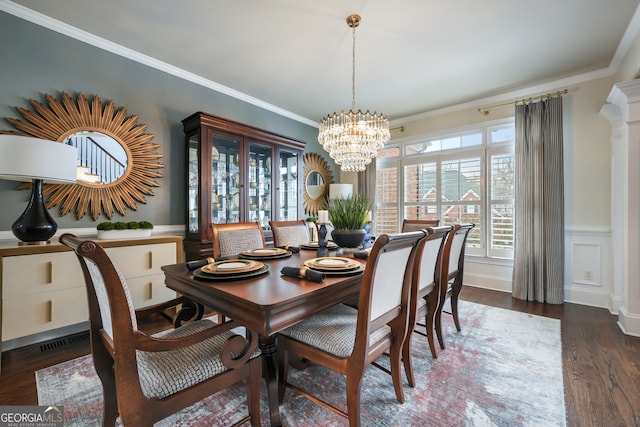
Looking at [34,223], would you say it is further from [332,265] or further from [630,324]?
[630,324]

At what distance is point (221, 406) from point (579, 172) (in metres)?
4.17

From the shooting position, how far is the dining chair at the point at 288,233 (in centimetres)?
251

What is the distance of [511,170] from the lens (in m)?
3.48

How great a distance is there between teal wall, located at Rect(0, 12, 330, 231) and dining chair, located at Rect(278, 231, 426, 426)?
7.46ft

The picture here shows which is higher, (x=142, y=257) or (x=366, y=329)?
(x=142, y=257)

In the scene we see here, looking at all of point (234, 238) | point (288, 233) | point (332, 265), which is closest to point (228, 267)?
point (332, 265)

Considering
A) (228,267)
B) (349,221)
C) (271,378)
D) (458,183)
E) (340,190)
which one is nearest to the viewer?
(271,378)

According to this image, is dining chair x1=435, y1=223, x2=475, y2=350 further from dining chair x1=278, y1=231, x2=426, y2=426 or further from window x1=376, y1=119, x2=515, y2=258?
window x1=376, y1=119, x2=515, y2=258

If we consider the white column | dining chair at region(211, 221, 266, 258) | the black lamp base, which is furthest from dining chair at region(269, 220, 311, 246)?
the white column

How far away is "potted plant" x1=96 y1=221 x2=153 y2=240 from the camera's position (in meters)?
2.21

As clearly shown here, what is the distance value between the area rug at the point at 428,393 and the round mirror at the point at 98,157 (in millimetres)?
1517

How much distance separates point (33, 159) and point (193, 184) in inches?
48.5

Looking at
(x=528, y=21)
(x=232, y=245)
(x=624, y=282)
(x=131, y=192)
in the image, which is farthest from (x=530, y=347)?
(x=131, y=192)

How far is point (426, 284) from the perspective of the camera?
67.8 inches
